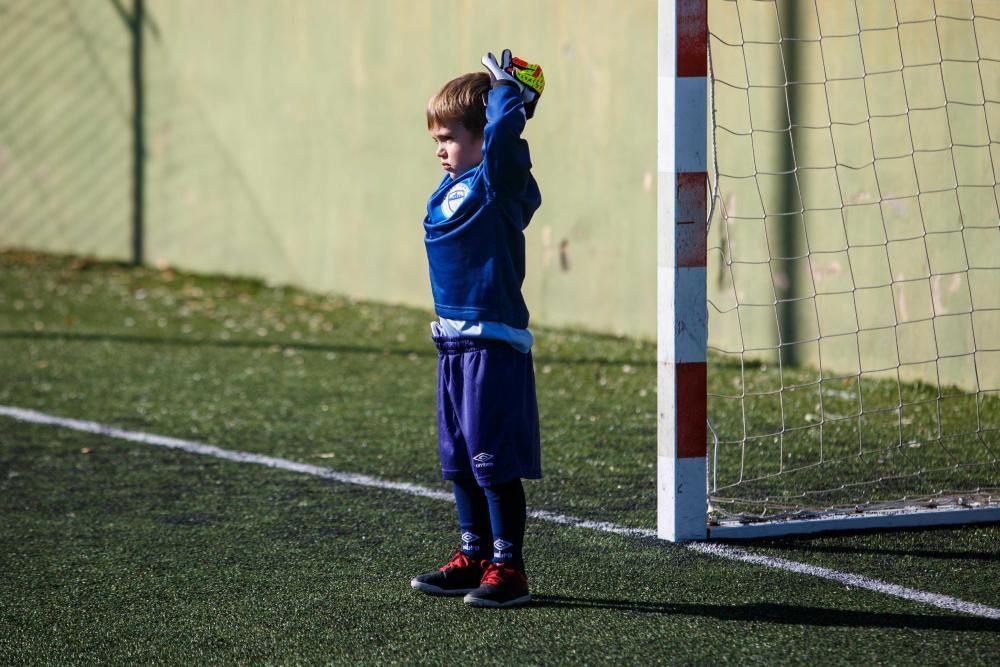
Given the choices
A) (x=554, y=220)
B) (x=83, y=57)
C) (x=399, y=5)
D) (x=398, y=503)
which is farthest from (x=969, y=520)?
(x=83, y=57)

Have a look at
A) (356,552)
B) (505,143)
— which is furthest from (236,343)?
(505,143)

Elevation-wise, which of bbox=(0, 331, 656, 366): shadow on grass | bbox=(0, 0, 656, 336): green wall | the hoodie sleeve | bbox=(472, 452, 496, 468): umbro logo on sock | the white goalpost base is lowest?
the white goalpost base

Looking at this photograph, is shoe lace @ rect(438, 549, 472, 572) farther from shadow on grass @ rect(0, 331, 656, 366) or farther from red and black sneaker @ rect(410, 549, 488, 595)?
shadow on grass @ rect(0, 331, 656, 366)

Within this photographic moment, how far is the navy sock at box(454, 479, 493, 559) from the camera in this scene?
3.96 metres

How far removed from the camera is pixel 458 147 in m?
3.78

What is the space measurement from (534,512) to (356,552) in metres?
0.76

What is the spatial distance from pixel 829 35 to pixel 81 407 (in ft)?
14.1

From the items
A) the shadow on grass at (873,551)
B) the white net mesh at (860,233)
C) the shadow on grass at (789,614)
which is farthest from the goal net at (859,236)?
the shadow on grass at (789,614)

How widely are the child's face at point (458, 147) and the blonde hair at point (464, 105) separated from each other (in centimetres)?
1

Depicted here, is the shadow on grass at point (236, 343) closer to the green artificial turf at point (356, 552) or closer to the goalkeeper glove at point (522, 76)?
the green artificial turf at point (356, 552)

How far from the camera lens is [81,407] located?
6.77m

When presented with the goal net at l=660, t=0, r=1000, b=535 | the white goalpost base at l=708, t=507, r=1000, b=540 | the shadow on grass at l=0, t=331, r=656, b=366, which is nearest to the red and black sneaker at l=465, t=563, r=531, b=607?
the white goalpost base at l=708, t=507, r=1000, b=540

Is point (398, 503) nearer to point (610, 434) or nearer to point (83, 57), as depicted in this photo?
point (610, 434)

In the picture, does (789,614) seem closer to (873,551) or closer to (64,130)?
(873,551)
